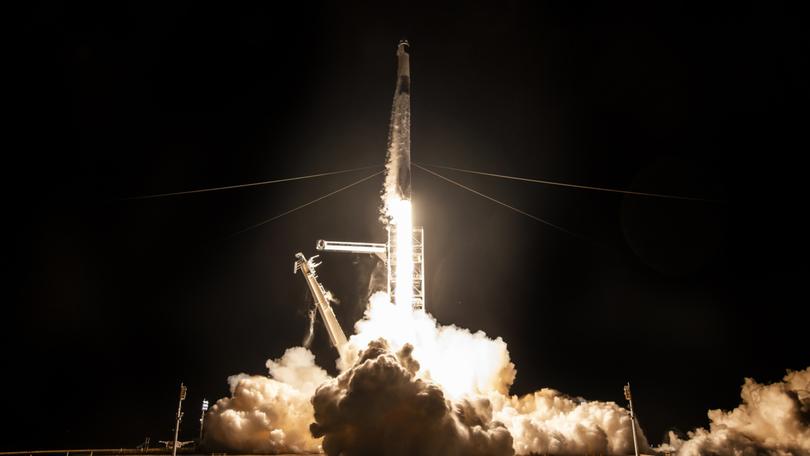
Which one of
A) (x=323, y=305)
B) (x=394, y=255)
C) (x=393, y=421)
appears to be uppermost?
(x=394, y=255)

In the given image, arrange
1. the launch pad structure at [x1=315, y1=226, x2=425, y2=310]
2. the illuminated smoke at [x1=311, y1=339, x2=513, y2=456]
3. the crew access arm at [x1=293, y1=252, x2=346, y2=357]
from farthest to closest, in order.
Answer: the crew access arm at [x1=293, y1=252, x2=346, y2=357], the launch pad structure at [x1=315, y1=226, x2=425, y2=310], the illuminated smoke at [x1=311, y1=339, x2=513, y2=456]

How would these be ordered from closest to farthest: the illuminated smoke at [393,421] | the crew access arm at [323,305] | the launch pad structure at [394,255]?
the illuminated smoke at [393,421] < the launch pad structure at [394,255] < the crew access arm at [323,305]

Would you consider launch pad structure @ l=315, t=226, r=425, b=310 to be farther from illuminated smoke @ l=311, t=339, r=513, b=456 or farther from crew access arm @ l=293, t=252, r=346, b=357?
illuminated smoke @ l=311, t=339, r=513, b=456

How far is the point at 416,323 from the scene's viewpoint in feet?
104

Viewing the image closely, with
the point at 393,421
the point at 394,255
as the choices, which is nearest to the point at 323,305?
the point at 394,255

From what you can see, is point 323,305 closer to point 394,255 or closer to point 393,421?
point 394,255

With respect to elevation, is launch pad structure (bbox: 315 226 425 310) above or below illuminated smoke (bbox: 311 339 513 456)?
above

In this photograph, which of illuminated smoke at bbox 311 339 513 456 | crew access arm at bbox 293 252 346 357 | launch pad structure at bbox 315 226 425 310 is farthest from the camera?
crew access arm at bbox 293 252 346 357

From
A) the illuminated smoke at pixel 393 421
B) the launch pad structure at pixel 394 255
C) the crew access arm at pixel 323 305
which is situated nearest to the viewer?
the illuminated smoke at pixel 393 421

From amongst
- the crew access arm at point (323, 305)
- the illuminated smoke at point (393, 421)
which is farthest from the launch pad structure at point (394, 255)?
the illuminated smoke at point (393, 421)

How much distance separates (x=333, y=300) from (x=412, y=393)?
1458 cm

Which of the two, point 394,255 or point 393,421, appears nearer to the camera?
point 393,421

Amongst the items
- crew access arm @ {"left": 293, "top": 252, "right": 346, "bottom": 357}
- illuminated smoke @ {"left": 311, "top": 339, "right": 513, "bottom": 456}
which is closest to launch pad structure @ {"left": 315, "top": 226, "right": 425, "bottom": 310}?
crew access arm @ {"left": 293, "top": 252, "right": 346, "bottom": 357}

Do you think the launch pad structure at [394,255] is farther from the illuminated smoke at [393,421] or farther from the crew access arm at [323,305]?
the illuminated smoke at [393,421]
